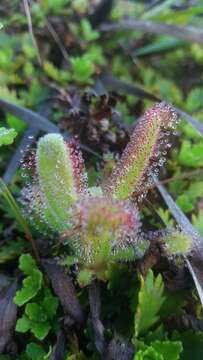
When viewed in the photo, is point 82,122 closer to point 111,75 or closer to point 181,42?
point 111,75

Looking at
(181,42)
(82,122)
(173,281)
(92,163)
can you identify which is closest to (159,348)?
(173,281)

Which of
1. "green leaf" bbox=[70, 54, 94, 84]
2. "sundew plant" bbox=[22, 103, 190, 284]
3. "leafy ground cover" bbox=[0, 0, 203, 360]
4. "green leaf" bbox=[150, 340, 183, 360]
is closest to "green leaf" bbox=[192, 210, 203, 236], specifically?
"leafy ground cover" bbox=[0, 0, 203, 360]

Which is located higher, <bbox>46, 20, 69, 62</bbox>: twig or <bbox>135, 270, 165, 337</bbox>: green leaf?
→ <bbox>46, 20, 69, 62</bbox>: twig

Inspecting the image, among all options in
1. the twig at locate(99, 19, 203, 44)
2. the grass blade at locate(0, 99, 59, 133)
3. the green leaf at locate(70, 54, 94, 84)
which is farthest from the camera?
the twig at locate(99, 19, 203, 44)

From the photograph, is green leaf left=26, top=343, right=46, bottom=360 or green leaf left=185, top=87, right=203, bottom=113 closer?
green leaf left=26, top=343, right=46, bottom=360

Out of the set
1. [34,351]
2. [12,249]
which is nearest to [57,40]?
[12,249]

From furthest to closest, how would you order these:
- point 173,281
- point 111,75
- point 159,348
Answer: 1. point 111,75
2. point 173,281
3. point 159,348

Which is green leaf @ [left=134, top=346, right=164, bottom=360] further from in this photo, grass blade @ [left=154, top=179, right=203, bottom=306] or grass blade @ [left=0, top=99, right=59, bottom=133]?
grass blade @ [left=0, top=99, right=59, bottom=133]
